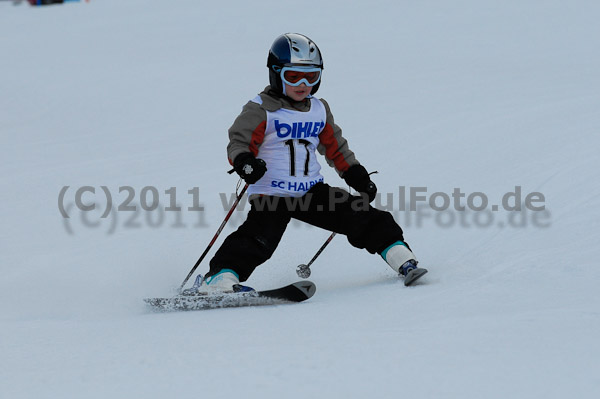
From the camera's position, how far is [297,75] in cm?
423

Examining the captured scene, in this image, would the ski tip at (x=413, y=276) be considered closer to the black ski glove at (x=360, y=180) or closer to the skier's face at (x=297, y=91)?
the black ski glove at (x=360, y=180)

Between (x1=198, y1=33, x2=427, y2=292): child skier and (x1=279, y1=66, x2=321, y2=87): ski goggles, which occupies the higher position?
(x1=279, y1=66, x2=321, y2=87): ski goggles

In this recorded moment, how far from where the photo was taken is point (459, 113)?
8688 millimetres

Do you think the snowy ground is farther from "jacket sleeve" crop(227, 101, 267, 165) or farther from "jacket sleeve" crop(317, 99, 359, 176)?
"jacket sleeve" crop(227, 101, 267, 165)

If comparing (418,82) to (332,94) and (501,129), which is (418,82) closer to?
(332,94)

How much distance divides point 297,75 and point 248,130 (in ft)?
1.33

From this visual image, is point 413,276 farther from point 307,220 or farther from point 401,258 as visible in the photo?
point 307,220

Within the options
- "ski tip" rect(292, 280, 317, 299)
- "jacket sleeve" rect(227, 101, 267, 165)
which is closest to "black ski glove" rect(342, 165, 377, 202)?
"jacket sleeve" rect(227, 101, 267, 165)

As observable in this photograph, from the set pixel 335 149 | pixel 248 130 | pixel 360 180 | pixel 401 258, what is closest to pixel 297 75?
pixel 248 130

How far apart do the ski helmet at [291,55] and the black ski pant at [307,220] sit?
662 mm

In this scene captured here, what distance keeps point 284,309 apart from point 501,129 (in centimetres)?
470

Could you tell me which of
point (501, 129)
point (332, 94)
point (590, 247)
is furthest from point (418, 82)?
point (590, 247)

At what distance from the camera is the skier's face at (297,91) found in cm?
427

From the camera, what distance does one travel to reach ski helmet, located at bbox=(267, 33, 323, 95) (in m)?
4.20
